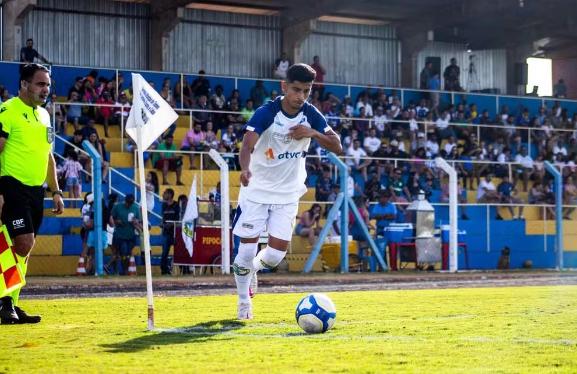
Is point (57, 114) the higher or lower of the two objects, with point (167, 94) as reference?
lower

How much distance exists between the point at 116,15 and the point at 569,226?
52.1 feet

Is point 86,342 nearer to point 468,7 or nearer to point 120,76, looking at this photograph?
point 120,76

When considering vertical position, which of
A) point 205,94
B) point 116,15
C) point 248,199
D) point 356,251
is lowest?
point 356,251

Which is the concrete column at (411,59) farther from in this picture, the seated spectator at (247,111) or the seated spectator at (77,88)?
the seated spectator at (77,88)

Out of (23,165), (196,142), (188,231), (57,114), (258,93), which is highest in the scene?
(258,93)

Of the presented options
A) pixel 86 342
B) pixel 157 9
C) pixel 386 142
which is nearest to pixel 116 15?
pixel 157 9

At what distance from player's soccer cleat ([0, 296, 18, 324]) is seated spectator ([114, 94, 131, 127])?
1654 centimetres

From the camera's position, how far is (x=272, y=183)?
9.70 m

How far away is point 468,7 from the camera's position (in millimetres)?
34562

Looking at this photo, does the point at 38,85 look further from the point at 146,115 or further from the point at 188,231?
the point at 188,231

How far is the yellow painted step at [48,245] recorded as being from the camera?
852 inches

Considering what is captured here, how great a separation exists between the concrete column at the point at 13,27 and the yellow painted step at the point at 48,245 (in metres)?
9.05

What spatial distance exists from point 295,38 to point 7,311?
26.6 m

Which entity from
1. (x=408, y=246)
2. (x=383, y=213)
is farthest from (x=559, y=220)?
(x=383, y=213)
